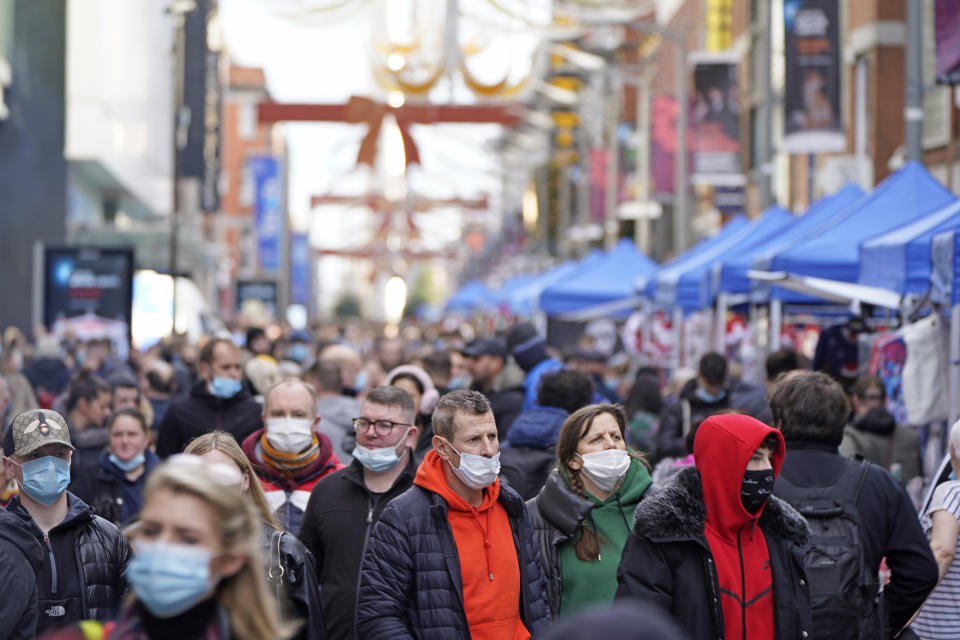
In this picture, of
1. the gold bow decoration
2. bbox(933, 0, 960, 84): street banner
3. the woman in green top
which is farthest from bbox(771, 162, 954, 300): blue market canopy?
the gold bow decoration

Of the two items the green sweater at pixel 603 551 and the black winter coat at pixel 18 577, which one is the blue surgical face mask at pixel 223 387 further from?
the black winter coat at pixel 18 577

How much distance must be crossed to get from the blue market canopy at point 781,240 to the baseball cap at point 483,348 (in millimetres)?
3833

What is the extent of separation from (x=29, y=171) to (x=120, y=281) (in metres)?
13.8

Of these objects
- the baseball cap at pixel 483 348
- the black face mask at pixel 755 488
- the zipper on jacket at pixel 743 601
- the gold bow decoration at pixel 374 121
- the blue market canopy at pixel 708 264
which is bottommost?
the zipper on jacket at pixel 743 601

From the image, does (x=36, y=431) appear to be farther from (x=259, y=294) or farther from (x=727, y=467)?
(x=259, y=294)

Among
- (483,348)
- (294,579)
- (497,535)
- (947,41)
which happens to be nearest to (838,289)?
(947,41)

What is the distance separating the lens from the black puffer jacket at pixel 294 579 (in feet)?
17.5

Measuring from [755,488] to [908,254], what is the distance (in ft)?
18.7

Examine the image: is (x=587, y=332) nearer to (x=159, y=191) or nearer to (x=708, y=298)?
(x=708, y=298)

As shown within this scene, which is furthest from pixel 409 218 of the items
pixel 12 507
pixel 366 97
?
A: pixel 12 507

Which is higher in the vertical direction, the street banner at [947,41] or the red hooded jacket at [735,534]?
the street banner at [947,41]

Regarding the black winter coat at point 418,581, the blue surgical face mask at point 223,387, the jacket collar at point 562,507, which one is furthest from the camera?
the blue surgical face mask at point 223,387

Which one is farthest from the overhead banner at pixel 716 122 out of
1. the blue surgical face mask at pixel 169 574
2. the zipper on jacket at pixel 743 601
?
the blue surgical face mask at pixel 169 574

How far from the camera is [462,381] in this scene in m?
15.4
